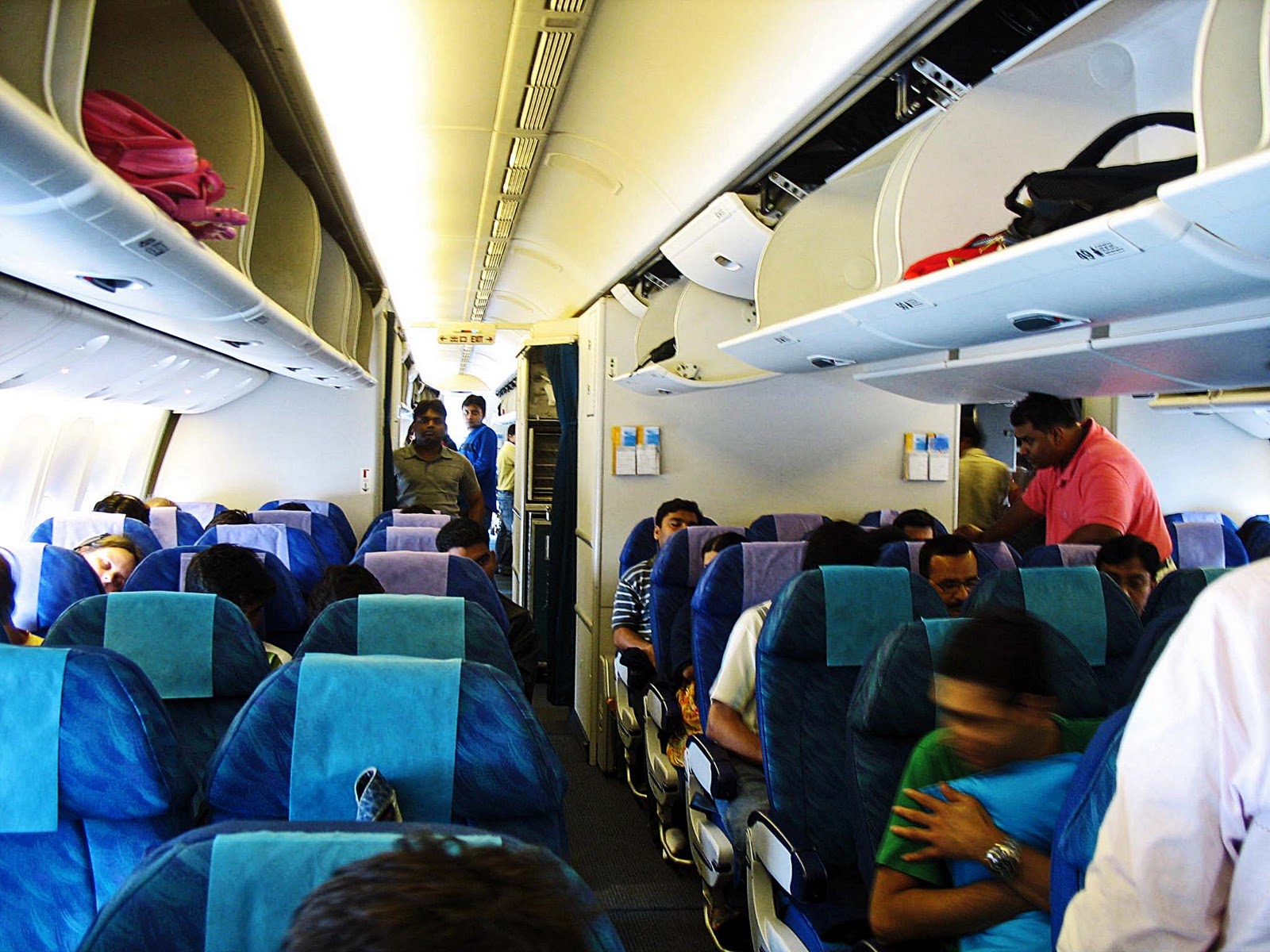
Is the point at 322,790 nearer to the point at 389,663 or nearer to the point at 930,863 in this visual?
the point at 389,663

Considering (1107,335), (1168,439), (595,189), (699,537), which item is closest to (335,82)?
(595,189)

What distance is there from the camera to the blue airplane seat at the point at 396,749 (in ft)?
5.53

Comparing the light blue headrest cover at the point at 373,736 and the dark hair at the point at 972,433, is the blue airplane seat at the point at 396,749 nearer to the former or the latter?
the light blue headrest cover at the point at 373,736

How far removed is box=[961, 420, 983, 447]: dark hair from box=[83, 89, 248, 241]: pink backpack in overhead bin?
721 cm

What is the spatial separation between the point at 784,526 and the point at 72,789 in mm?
4169

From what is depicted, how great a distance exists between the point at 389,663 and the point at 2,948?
84 cm

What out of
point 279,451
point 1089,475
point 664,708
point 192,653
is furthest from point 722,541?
point 279,451

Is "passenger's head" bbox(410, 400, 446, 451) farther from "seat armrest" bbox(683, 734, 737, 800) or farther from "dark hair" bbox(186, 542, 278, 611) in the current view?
"seat armrest" bbox(683, 734, 737, 800)

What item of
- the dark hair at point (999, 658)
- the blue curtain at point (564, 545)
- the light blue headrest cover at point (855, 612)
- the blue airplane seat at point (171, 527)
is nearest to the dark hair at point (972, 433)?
the blue curtain at point (564, 545)

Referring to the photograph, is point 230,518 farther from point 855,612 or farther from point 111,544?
point 855,612

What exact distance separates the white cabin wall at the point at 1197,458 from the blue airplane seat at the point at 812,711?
569 centimetres

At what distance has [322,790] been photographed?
1696mm

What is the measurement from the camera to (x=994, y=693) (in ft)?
6.32

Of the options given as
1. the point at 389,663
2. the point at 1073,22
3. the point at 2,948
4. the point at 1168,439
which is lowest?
the point at 2,948
